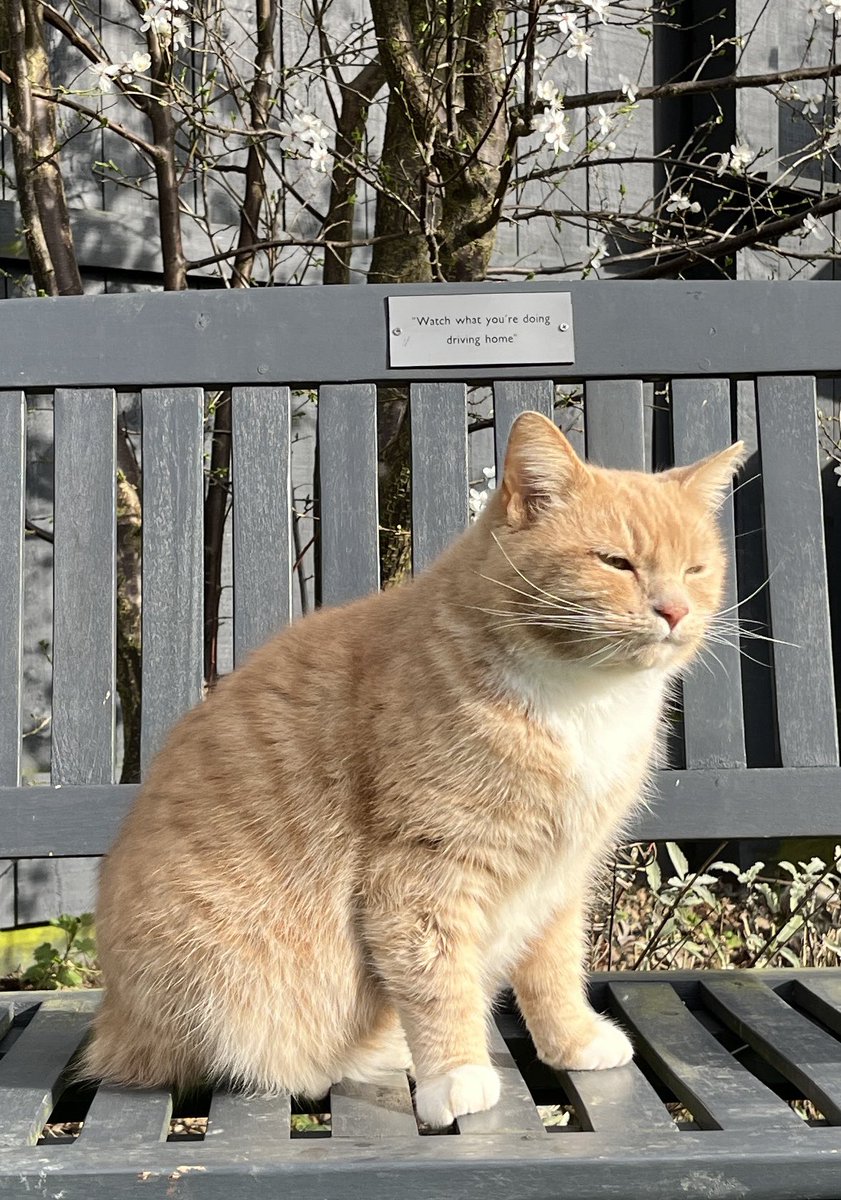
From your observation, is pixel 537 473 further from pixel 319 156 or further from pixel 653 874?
pixel 653 874

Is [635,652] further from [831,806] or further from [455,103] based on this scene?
[455,103]

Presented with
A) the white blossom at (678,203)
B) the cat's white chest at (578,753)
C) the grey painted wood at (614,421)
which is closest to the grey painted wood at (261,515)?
the grey painted wood at (614,421)

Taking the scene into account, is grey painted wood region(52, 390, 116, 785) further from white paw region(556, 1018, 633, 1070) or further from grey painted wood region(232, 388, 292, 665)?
white paw region(556, 1018, 633, 1070)

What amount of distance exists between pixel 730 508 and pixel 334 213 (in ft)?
4.88

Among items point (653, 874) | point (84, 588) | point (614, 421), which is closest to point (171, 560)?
point (84, 588)

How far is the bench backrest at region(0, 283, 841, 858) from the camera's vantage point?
1868 mm

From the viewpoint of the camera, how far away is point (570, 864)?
148 cm

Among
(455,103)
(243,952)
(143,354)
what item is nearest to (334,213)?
(455,103)

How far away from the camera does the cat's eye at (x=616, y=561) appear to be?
1419 millimetres

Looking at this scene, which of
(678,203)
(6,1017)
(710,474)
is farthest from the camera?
(678,203)

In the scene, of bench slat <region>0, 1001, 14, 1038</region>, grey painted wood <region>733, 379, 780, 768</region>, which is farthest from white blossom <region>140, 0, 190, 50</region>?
bench slat <region>0, 1001, 14, 1038</region>

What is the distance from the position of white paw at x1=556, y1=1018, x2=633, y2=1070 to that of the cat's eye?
602 mm

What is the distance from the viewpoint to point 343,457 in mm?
1939

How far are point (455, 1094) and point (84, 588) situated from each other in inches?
40.1
